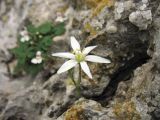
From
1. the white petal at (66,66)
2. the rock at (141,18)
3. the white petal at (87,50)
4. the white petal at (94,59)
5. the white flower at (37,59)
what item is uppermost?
the rock at (141,18)

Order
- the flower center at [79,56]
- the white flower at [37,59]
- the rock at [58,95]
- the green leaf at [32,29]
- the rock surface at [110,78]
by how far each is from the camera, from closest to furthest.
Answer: the rock surface at [110,78], the flower center at [79,56], the rock at [58,95], the white flower at [37,59], the green leaf at [32,29]

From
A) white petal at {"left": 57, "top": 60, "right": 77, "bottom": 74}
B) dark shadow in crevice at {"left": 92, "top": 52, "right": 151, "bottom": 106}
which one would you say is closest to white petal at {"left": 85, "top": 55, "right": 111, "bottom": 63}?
Answer: white petal at {"left": 57, "top": 60, "right": 77, "bottom": 74}

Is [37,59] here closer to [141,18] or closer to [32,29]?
[32,29]

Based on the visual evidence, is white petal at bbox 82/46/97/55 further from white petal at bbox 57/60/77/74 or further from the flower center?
white petal at bbox 57/60/77/74

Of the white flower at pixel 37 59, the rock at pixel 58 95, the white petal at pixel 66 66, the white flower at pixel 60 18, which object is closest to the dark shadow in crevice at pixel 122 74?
the rock at pixel 58 95

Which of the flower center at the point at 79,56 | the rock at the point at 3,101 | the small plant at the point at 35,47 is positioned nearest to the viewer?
the flower center at the point at 79,56

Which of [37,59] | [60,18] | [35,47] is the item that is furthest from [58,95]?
[60,18]

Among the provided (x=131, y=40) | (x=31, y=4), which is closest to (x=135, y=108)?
(x=131, y=40)

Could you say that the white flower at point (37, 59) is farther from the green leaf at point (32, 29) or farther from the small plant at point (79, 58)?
the small plant at point (79, 58)
